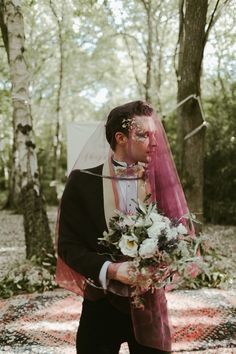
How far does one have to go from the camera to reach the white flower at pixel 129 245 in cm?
178

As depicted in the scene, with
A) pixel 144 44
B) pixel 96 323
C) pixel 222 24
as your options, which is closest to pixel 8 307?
pixel 96 323

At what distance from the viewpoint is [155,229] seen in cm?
182

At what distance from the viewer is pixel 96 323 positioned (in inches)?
74.1

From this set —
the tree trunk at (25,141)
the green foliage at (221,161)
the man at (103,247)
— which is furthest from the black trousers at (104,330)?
the green foliage at (221,161)

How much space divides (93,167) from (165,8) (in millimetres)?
14286

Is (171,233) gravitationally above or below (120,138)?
below

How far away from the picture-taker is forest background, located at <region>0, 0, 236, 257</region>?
7.02m

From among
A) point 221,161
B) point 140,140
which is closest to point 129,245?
point 140,140

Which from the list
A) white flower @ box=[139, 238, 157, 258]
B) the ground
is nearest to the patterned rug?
the ground

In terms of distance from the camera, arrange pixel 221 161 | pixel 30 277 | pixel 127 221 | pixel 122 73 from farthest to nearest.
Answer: pixel 122 73 < pixel 221 161 < pixel 30 277 < pixel 127 221

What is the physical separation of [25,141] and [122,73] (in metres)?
19.3

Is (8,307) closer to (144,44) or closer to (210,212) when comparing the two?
(210,212)

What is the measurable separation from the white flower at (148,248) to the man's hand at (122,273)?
6cm

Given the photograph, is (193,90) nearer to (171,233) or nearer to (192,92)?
(192,92)
